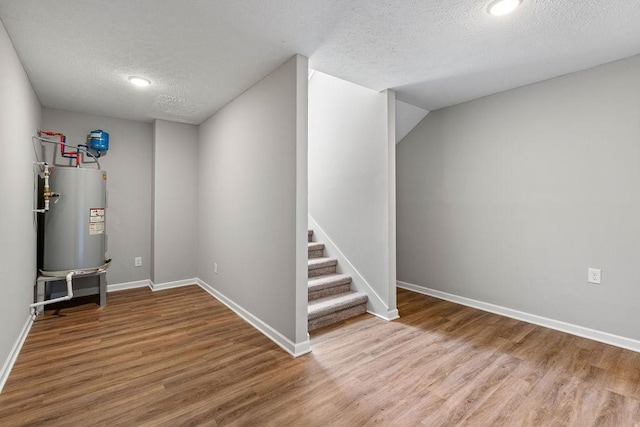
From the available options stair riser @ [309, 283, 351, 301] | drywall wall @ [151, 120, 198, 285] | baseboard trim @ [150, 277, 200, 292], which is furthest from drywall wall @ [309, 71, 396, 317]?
baseboard trim @ [150, 277, 200, 292]

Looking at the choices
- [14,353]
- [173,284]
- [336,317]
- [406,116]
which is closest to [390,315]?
[336,317]

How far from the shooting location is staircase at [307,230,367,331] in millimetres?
2785

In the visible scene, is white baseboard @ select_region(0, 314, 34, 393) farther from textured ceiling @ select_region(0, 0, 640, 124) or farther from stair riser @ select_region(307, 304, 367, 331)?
textured ceiling @ select_region(0, 0, 640, 124)

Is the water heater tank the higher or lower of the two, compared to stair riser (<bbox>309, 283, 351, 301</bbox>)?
higher

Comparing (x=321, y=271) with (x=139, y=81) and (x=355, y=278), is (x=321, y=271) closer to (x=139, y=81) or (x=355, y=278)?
(x=355, y=278)

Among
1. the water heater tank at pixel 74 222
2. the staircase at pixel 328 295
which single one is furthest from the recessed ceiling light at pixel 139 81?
the staircase at pixel 328 295

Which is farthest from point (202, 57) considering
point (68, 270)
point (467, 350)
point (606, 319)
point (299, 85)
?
point (606, 319)

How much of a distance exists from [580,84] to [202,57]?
3205mm

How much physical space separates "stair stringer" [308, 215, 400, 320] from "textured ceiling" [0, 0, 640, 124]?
1.84 m

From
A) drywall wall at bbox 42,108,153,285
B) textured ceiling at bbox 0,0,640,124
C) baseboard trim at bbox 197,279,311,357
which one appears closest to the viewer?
textured ceiling at bbox 0,0,640,124

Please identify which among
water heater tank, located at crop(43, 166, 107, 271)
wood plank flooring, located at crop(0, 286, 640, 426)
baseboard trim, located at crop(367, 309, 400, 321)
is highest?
water heater tank, located at crop(43, 166, 107, 271)

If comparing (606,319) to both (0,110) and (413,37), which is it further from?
(0,110)

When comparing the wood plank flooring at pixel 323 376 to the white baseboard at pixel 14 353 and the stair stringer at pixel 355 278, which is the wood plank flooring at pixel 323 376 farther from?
the stair stringer at pixel 355 278

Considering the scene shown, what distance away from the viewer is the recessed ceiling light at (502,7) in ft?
5.50
